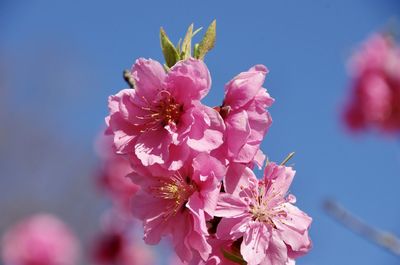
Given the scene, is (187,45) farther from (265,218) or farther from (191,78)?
(265,218)

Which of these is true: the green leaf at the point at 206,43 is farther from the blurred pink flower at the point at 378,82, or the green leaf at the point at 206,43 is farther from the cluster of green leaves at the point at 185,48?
the blurred pink flower at the point at 378,82

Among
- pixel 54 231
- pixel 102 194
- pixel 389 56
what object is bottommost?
pixel 54 231

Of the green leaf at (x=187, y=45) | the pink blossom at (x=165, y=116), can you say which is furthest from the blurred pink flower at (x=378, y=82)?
the pink blossom at (x=165, y=116)

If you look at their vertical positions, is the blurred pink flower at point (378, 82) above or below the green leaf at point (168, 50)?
above

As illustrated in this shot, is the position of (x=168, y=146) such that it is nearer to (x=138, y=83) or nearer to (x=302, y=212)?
(x=138, y=83)

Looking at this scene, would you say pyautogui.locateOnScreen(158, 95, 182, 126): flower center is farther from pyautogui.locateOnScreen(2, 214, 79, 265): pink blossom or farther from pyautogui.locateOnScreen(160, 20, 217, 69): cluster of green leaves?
pyautogui.locateOnScreen(2, 214, 79, 265): pink blossom

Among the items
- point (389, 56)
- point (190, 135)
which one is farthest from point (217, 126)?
point (389, 56)

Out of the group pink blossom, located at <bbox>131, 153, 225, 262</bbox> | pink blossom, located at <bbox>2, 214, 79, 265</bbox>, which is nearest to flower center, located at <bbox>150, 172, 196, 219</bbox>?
pink blossom, located at <bbox>131, 153, 225, 262</bbox>
